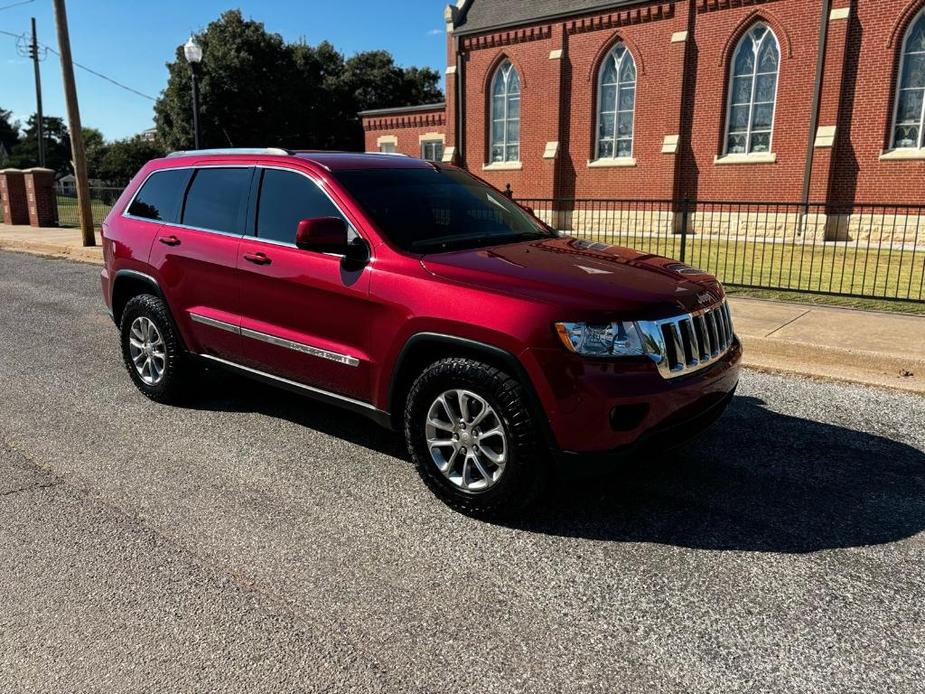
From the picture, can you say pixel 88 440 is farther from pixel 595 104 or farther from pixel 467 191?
pixel 595 104

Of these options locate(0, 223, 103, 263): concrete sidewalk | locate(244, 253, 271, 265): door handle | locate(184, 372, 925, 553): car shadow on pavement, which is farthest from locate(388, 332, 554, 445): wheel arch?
locate(0, 223, 103, 263): concrete sidewalk

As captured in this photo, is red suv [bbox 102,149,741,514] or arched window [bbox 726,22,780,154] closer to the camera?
red suv [bbox 102,149,741,514]

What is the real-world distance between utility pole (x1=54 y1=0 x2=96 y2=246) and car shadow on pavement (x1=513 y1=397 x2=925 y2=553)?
52.7 feet

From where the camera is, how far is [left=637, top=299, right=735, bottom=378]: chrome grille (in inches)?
137

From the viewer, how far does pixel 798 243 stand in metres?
18.8

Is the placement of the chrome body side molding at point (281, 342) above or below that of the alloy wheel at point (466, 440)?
above

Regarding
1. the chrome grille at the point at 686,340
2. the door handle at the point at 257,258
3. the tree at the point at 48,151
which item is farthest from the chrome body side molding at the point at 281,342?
the tree at the point at 48,151

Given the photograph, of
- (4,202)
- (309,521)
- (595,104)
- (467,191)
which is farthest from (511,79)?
(309,521)

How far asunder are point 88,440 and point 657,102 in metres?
20.9

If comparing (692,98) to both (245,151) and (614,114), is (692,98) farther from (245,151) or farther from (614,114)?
(245,151)

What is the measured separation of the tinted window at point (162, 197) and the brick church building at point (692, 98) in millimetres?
13924

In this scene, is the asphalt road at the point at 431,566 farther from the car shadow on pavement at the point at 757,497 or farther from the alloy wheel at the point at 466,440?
the alloy wheel at the point at 466,440

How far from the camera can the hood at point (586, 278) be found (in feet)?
11.4

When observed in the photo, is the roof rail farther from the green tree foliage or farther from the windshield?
the green tree foliage
